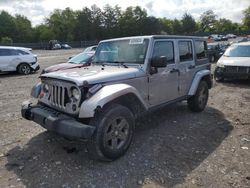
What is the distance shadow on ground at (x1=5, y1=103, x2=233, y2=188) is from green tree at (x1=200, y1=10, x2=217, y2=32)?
123 metres

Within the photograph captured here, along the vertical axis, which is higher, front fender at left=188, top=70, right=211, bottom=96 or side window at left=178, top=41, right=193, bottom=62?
side window at left=178, top=41, right=193, bottom=62

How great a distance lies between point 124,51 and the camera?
16.8 feet

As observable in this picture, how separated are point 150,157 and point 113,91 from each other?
1.30 m

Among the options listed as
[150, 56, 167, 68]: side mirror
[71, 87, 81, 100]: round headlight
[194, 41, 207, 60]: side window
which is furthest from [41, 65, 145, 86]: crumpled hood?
[194, 41, 207, 60]: side window

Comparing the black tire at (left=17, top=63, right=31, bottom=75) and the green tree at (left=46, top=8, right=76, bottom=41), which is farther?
the green tree at (left=46, top=8, right=76, bottom=41)

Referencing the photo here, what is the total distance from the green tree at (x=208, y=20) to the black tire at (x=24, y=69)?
115412 millimetres

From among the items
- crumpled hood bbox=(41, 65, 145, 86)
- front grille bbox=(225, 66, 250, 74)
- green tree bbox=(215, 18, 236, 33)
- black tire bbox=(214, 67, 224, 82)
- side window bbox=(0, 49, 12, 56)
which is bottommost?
black tire bbox=(214, 67, 224, 82)

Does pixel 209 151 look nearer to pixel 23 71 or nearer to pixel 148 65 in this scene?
pixel 148 65

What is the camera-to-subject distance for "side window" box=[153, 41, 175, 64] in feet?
16.7

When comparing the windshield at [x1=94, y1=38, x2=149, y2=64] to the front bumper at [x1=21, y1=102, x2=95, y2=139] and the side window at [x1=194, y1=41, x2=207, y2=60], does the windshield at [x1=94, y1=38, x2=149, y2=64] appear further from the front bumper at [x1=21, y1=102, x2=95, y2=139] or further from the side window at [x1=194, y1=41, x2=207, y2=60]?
the side window at [x1=194, y1=41, x2=207, y2=60]

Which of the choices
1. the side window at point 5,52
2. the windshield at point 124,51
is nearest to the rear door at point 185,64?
the windshield at point 124,51

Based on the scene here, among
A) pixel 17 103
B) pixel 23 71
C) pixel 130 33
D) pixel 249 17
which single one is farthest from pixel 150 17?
pixel 17 103

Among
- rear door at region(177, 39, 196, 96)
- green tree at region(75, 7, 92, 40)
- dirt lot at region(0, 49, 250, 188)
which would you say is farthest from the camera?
green tree at region(75, 7, 92, 40)

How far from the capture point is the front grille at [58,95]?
4.09 m
